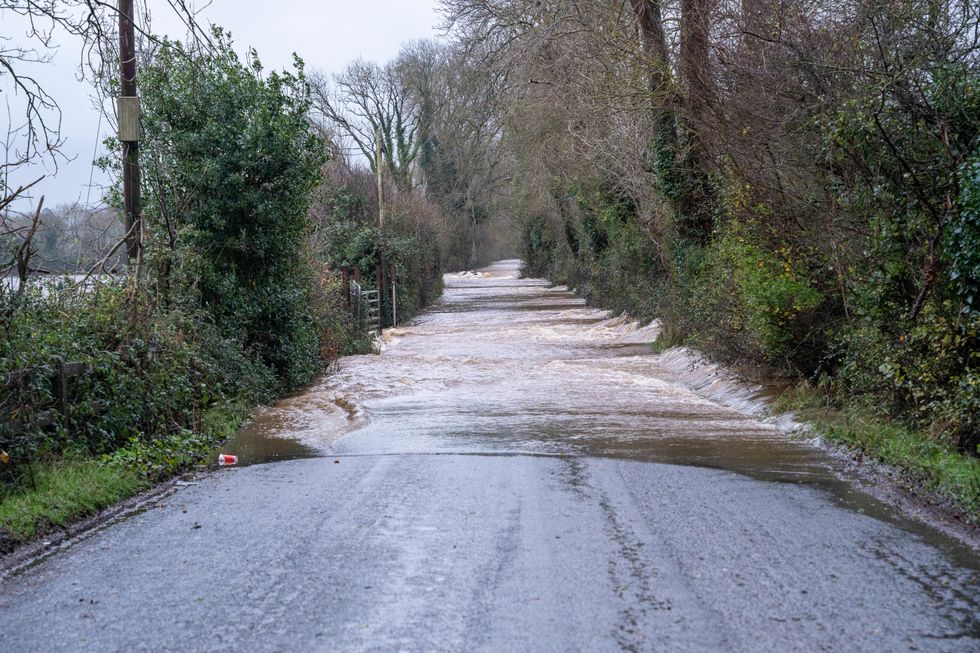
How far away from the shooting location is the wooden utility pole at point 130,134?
15.0 m

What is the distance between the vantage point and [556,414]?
1498 cm

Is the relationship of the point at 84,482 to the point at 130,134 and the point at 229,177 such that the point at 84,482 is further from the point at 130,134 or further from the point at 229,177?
the point at 229,177

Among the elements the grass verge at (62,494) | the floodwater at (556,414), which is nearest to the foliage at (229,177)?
the floodwater at (556,414)

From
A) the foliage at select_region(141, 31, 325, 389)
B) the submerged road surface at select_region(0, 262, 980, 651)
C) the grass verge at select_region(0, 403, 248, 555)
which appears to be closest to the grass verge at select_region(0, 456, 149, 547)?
the grass verge at select_region(0, 403, 248, 555)

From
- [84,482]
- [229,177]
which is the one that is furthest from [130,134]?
[84,482]

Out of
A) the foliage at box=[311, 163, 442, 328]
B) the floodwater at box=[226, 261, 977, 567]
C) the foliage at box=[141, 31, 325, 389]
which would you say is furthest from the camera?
the foliage at box=[311, 163, 442, 328]

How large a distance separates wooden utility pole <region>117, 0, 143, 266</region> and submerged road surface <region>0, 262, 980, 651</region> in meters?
4.25

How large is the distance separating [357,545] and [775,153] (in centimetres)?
1047

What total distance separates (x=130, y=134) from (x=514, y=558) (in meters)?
11.1

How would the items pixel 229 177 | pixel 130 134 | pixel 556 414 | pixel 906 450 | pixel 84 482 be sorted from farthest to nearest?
pixel 229 177 → pixel 130 134 → pixel 556 414 → pixel 906 450 → pixel 84 482

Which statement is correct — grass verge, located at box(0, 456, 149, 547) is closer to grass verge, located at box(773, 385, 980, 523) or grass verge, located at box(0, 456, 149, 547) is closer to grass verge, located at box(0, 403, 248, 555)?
grass verge, located at box(0, 403, 248, 555)

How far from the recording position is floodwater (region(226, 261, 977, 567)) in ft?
36.4

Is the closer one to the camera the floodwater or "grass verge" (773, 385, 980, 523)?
"grass verge" (773, 385, 980, 523)

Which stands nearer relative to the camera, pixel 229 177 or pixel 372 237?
pixel 229 177
